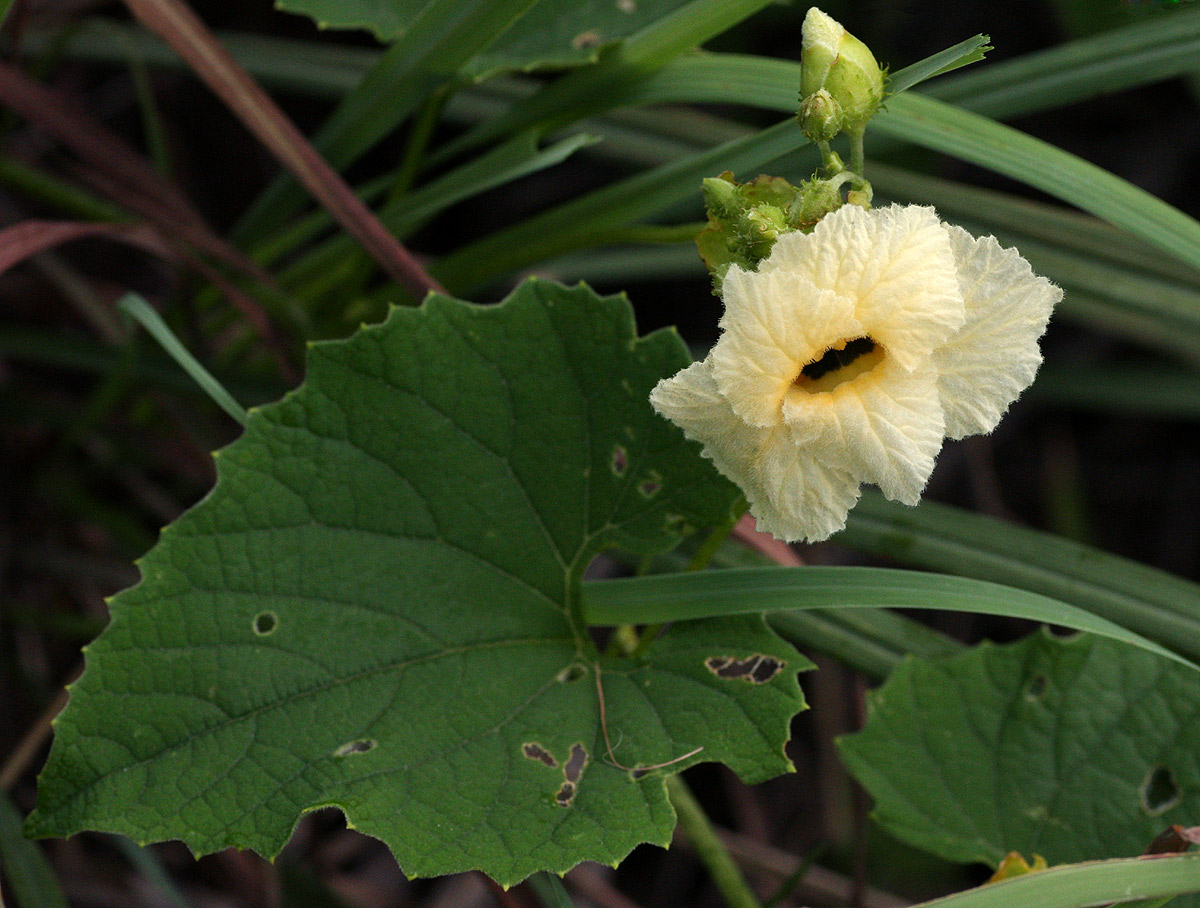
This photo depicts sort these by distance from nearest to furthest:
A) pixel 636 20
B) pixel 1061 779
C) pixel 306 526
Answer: pixel 306 526, pixel 1061 779, pixel 636 20

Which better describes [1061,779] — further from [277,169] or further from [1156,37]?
[277,169]

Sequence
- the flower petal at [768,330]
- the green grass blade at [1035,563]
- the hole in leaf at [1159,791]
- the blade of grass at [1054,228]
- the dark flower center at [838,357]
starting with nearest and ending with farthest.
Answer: the flower petal at [768,330], the dark flower center at [838,357], the hole in leaf at [1159,791], the green grass blade at [1035,563], the blade of grass at [1054,228]

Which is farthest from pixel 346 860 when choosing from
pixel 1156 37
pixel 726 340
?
pixel 1156 37

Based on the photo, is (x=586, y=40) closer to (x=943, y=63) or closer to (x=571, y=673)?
(x=943, y=63)

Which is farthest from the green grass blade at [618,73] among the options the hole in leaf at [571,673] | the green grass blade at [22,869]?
the green grass blade at [22,869]

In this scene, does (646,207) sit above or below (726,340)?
above

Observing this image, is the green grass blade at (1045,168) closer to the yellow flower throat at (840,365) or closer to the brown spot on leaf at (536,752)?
the yellow flower throat at (840,365)

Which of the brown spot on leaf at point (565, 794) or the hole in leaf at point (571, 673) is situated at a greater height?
the hole in leaf at point (571, 673)
